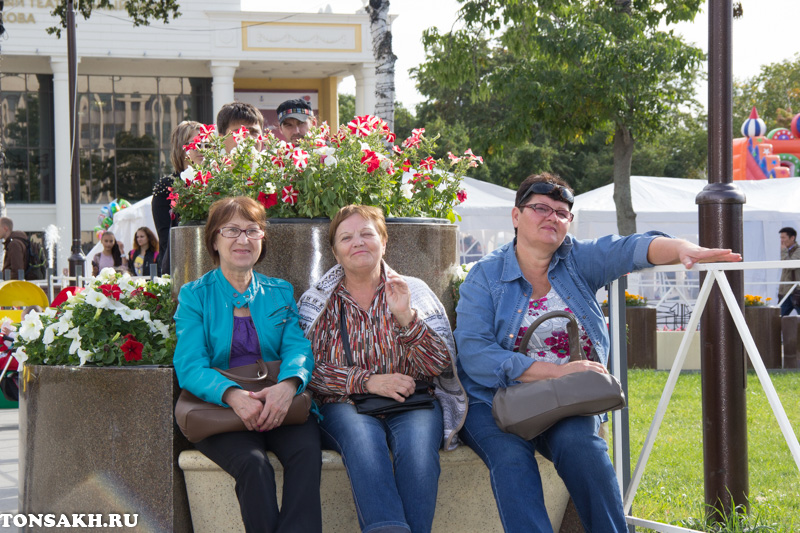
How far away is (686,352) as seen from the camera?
3.88 meters

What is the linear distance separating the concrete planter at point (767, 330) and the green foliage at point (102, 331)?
30.8ft

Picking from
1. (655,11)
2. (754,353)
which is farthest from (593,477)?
(655,11)

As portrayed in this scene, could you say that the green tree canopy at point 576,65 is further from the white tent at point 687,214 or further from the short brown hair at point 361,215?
the short brown hair at point 361,215

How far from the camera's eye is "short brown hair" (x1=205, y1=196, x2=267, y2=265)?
4195mm

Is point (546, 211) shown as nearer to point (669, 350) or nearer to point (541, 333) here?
point (541, 333)

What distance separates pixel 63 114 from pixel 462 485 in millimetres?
35328

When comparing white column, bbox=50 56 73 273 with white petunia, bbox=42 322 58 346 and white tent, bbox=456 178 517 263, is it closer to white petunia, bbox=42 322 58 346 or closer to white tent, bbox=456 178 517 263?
white tent, bbox=456 178 517 263

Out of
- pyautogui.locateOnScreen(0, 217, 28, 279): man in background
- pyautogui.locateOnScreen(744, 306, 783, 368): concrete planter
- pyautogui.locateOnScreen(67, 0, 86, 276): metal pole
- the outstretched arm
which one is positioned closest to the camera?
the outstretched arm

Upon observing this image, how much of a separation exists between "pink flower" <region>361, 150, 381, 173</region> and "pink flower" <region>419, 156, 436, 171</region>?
463 millimetres

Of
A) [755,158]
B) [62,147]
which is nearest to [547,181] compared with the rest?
[755,158]

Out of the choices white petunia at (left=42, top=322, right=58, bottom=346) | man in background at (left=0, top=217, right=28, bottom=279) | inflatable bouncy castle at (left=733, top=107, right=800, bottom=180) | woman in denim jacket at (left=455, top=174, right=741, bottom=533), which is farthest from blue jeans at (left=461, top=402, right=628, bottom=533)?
inflatable bouncy castle at (left=733, top=107, right=800, bottom=180)

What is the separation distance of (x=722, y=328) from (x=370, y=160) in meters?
1.92

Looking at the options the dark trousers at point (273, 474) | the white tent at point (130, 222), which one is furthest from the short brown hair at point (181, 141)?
the white tent at point (130, 222)

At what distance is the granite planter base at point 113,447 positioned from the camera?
401cm
